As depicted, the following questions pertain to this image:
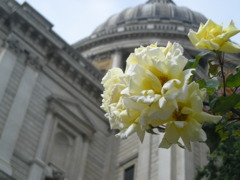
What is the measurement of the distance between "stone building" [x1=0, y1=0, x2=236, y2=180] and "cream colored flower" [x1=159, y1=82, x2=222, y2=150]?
12.0 metres

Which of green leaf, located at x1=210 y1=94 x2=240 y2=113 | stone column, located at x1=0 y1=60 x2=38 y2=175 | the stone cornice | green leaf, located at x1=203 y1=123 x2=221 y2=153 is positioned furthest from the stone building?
the stone cornice

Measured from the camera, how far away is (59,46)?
19.3 m

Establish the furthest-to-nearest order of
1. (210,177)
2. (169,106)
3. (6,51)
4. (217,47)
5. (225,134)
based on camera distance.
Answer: (6,51) < (210,177) < (225,134) < (217,47) < (169,106)

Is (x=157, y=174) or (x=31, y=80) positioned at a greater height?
(x=31, y=80)

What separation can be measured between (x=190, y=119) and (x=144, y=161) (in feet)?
49.6

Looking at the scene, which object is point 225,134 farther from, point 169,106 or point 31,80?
point 31,80

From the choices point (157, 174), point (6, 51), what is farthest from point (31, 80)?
point (157, 174)

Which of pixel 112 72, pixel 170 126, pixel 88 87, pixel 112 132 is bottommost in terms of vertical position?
pixel 170 126

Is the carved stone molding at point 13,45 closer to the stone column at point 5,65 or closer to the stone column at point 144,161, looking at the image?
the stone column at point 5,65

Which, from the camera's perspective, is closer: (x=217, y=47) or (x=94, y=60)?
(x=217, y=47)

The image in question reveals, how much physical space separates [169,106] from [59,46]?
17606 millimetres

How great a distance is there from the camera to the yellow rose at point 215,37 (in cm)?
245

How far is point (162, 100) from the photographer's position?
1.99 meters

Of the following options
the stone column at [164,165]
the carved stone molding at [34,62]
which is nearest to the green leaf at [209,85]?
the stone column at [164,165]
